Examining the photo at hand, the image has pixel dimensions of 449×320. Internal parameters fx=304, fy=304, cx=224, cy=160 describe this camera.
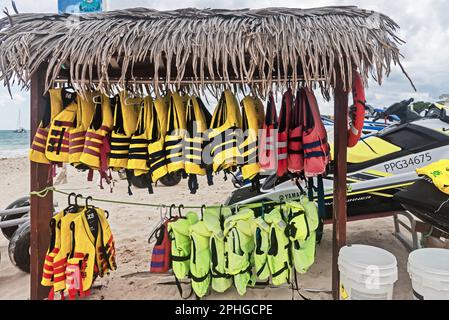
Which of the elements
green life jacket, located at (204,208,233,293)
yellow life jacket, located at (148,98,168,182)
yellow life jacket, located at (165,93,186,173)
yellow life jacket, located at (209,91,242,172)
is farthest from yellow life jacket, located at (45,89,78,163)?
green life jacket, located at (204,208,233,293)

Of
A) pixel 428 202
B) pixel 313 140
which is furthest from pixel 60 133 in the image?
pixel 428 202

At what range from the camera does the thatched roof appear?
2174 millimetres

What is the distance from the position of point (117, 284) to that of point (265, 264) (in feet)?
5.15

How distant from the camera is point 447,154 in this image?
3.47 m

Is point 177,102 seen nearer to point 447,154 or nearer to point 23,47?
point 23,47

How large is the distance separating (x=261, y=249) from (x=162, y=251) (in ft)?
3.27

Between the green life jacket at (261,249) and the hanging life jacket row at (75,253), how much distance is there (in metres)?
1.38

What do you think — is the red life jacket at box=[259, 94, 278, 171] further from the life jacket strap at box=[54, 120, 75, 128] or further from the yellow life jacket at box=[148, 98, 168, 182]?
the life jacket strap at box=[54, 120, 75, 128]

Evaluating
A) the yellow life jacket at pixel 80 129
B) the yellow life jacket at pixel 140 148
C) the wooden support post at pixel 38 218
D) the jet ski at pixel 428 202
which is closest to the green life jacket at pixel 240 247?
the yellow life jacket at pixel 140 148

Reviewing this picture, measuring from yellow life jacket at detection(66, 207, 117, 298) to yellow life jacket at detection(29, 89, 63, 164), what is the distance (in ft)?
2.02

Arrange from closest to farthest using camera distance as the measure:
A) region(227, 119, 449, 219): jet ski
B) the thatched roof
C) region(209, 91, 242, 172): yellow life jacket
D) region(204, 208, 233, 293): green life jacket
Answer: the thatched roof < region(209, 91, 242, 172): yellow life jacket < region(204, 208, 233, 293): green life jacket < region(227, 119, 449, 219): jet ski

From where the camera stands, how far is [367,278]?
7.25 ft

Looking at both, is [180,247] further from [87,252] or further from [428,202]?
[428,202]
